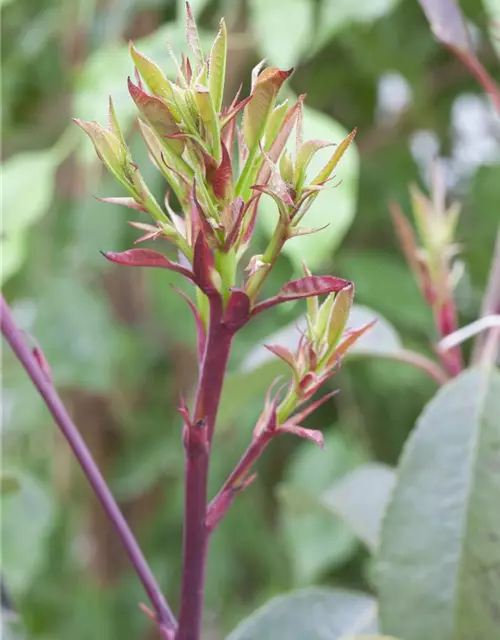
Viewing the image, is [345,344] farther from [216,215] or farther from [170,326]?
[170,326]

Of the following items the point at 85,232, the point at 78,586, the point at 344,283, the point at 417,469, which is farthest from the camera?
the point at 78,586

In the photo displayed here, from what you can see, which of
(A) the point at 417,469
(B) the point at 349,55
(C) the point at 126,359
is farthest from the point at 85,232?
(A) the point at 417,469

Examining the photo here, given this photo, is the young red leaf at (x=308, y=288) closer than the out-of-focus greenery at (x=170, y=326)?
Yes

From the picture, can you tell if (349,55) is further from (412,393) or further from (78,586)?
(78,586)

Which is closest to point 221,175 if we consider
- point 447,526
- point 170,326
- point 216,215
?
point 216,215

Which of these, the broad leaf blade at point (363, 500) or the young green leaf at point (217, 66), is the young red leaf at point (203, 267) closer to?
the young green leaf at point (217, 66)

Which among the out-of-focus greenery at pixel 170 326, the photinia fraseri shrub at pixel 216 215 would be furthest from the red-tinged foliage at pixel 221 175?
the out-of-focus greenery at pixel 170 326
